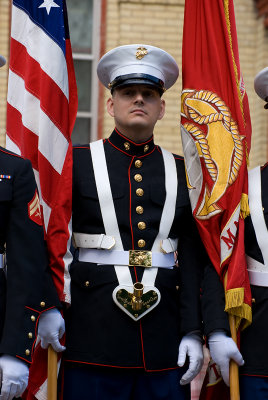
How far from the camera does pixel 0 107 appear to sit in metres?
8.09

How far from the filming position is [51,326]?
13.5 feet

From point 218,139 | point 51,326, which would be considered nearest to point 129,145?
point 218,139

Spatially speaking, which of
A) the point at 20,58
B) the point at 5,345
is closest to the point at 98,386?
the point at 5,345

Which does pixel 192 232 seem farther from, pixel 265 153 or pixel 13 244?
pixel 265 153

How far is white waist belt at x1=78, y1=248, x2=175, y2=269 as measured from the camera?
4.35 meters

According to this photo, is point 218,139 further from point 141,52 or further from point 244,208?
point 141,52

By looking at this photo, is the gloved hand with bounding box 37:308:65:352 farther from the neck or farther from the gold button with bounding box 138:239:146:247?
the neck

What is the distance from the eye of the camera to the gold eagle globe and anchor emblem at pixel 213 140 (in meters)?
4.57

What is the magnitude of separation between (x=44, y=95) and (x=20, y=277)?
126cm

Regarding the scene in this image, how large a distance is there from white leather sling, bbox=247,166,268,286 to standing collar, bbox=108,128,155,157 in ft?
1.79

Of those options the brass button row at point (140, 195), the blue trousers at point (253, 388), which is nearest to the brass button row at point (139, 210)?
the brass button row at point (140, 195)

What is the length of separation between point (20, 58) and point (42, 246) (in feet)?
4.74

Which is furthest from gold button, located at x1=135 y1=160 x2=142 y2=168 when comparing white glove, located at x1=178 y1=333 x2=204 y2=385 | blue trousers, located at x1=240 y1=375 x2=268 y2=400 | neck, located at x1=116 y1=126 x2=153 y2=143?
blue trousers, located at x1=240 y1=375 x2=268 y2=400

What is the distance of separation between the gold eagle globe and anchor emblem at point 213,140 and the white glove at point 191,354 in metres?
0.59
